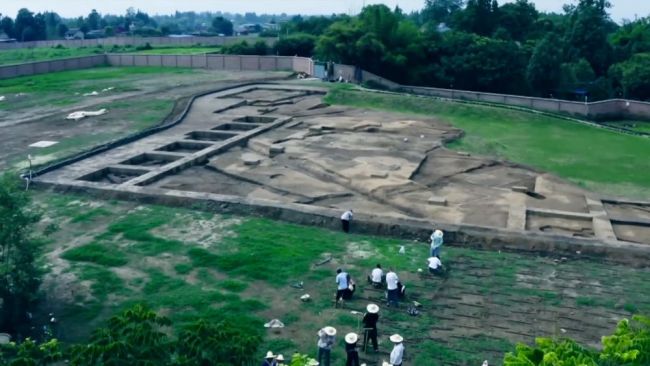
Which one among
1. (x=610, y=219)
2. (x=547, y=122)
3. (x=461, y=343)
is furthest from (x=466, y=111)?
(x=461, y=343)

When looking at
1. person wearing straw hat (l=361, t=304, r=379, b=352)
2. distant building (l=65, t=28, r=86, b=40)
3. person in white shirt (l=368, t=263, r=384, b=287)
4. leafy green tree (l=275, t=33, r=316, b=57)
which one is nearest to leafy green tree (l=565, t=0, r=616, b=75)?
leafy green tree (l=275, t=33, r=316, b=57)

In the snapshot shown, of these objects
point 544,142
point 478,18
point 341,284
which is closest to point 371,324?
point 341,284

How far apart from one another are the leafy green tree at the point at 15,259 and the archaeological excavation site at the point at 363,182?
5646 millimetres

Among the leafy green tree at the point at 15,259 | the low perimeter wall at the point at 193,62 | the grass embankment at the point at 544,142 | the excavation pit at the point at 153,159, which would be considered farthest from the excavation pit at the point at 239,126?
the low perimeter wall at the point at 193,62

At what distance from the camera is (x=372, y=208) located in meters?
17.2

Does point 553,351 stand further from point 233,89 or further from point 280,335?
point 233,89

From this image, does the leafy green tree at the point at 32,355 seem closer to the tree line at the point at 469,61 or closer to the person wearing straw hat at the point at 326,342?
the person wearing straw hat at the point at 326,342

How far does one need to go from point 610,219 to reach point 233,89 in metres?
23.4

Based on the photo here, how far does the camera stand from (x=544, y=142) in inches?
999

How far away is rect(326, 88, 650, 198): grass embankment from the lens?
20.8 m

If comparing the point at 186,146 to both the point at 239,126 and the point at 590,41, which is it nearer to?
the point at 239,126

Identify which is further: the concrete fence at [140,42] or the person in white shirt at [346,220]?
the concrete fence at [140,42]

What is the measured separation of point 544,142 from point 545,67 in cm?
1767

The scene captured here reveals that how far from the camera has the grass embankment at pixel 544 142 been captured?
20.8m
